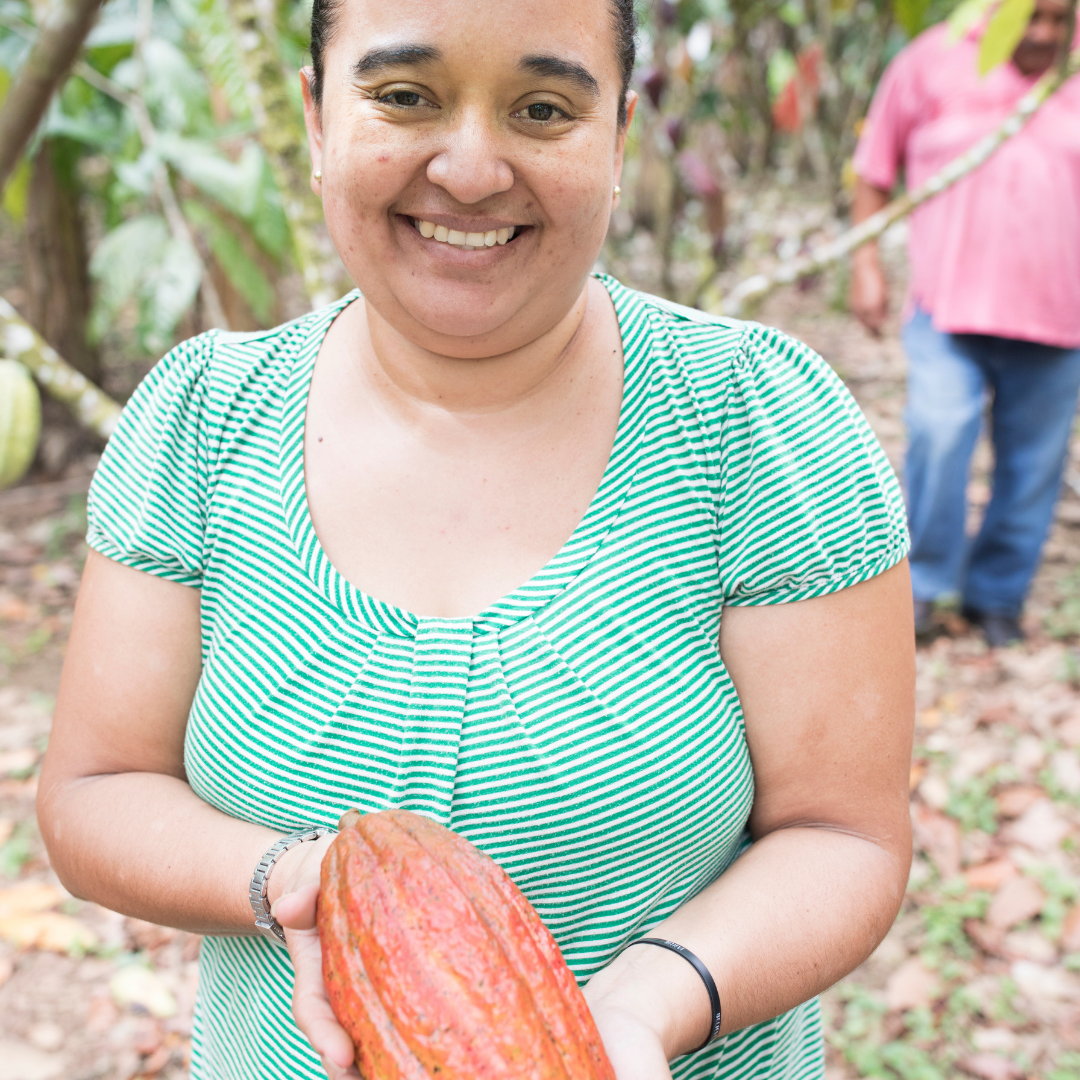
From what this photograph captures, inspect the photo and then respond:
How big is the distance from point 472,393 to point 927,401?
2661 millimetres

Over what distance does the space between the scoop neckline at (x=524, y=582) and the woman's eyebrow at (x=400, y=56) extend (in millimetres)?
397

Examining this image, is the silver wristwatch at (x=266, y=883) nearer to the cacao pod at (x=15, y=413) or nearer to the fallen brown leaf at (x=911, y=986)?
the cacao pod at (x=15, y=413)

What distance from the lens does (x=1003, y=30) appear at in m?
1.91

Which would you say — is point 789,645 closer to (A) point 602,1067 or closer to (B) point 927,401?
(A) point 602,1067

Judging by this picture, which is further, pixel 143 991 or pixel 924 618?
pixel 924 618

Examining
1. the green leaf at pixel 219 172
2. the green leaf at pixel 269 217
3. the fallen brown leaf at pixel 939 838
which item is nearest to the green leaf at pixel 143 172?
the green leaf at pixel 219 172

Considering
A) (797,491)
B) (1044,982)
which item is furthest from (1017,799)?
(797,491)

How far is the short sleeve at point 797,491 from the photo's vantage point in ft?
3.58

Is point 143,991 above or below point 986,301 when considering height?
below

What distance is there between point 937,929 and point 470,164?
229 cm

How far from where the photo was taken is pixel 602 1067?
0.84 meters

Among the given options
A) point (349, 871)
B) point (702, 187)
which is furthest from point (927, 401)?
point (349, 871)

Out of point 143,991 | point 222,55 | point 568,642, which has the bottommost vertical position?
point 143,991

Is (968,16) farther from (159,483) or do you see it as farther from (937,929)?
(937,929)
